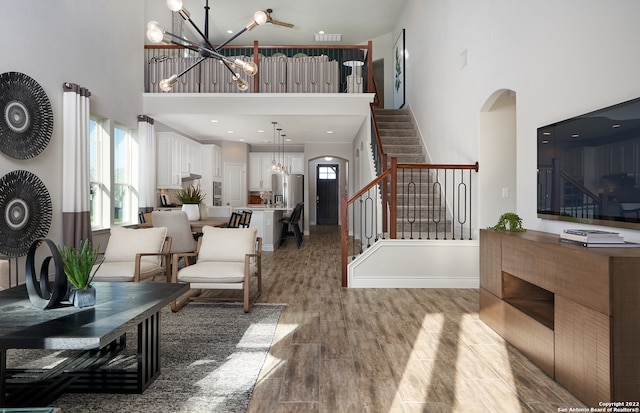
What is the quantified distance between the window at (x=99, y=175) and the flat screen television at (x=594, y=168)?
6.09 meters

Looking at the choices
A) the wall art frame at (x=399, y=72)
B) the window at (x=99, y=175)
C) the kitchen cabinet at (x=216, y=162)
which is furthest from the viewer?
the kitchen cabinet at (x=216, y=162)

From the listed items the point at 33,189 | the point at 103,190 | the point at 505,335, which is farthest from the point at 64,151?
the point at 505,335

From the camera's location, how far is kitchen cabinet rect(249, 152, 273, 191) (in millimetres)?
12875

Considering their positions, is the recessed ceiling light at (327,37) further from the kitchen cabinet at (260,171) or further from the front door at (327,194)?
the front door at (327,194)

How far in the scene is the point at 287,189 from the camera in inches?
488

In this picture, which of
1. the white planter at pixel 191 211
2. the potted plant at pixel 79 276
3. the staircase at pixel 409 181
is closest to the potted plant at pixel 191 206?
the white planter at pixel 191 211

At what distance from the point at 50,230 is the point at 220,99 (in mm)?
3786

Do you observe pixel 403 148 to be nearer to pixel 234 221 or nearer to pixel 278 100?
pixel 278 100

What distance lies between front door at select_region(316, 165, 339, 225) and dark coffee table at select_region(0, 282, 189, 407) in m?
13.5

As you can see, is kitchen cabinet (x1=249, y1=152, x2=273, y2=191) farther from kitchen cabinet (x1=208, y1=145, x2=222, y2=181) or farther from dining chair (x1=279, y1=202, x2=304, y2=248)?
dining chair (x1=279, y1=202, x2=304, y2=248)

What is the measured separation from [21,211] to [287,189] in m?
8.32

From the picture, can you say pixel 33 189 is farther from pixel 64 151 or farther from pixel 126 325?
pixel 126 325

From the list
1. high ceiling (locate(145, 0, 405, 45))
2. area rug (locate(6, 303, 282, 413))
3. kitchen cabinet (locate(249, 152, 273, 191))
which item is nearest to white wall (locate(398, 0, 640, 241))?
area rug (locate(6, 303, 282, 413))

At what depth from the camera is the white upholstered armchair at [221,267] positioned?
13.1 ft
